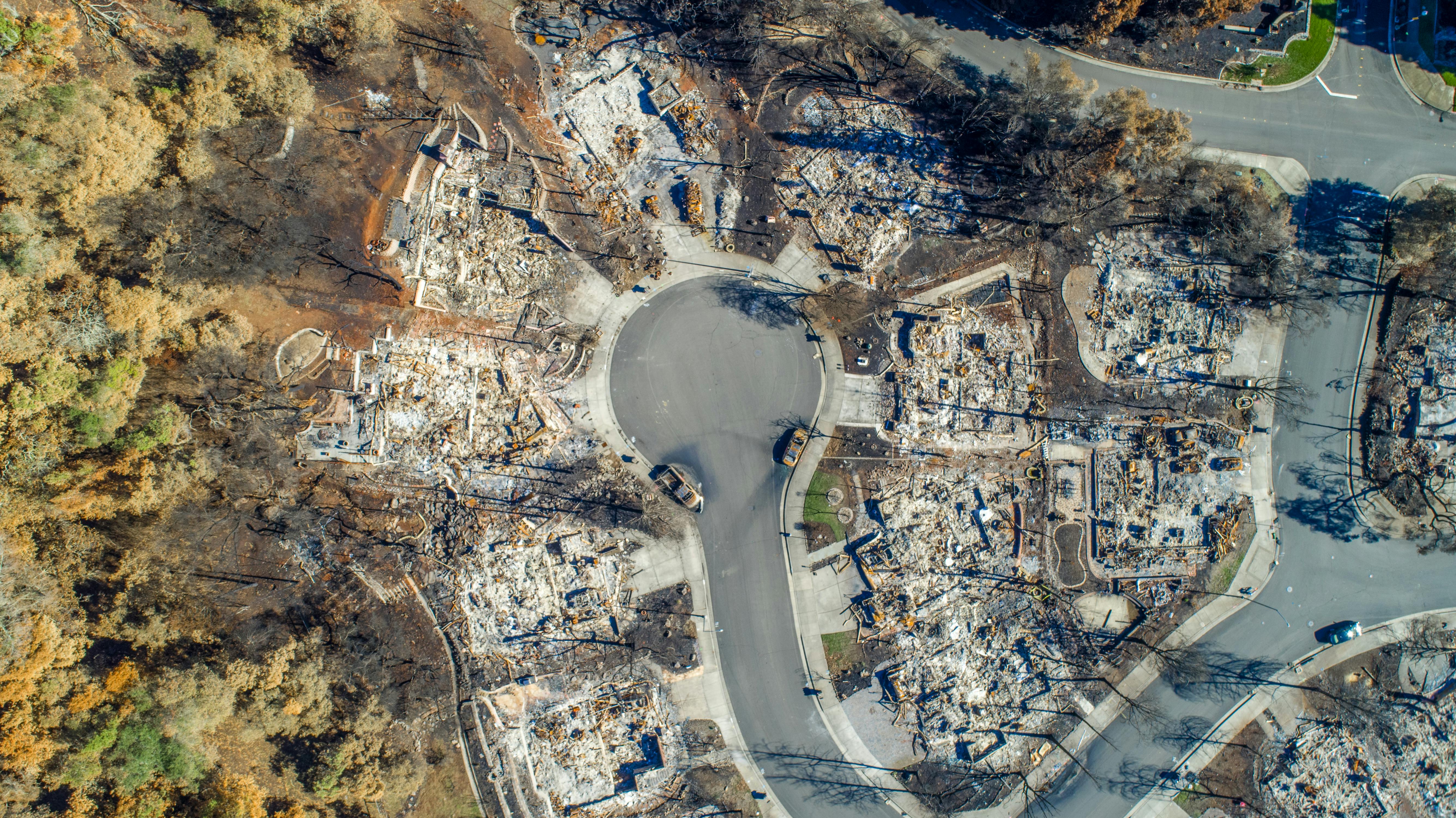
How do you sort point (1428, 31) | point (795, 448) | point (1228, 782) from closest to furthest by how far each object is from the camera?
point (795, 448)
point (1228, 782)
point (1428, 31)

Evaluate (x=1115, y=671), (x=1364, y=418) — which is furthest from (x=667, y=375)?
(x=1364, y=418)

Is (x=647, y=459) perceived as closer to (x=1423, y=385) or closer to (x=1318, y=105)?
(x=1318, y=105)

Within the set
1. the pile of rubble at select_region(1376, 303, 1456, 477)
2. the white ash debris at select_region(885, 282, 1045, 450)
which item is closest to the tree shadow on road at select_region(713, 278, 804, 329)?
the white ash debris at select_region(885, 282, 1045, 450)

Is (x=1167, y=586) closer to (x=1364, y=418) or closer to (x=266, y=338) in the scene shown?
(x=1364, y=418)

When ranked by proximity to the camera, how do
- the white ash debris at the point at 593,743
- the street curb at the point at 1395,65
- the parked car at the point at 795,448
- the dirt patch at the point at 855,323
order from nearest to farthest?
1. the white ash debris at the point at 593,743
2. the parked car at the point at 795,448
3. the dirt patch at the point at 855,323
4. the street curb at the point at 1395,65

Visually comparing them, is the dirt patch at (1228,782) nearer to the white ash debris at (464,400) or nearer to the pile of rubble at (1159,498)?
the pile of rubble at (1159,498)

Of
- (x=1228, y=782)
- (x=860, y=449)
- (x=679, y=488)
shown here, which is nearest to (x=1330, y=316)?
(x=1228, y=782)

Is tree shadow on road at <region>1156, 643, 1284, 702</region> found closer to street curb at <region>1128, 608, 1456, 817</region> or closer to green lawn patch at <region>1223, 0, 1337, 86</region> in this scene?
street curb at <region>1128, 608, 1456, 817</region>

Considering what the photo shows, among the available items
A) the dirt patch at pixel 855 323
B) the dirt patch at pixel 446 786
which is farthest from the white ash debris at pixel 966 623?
the dirt patch at pixel 446 786
